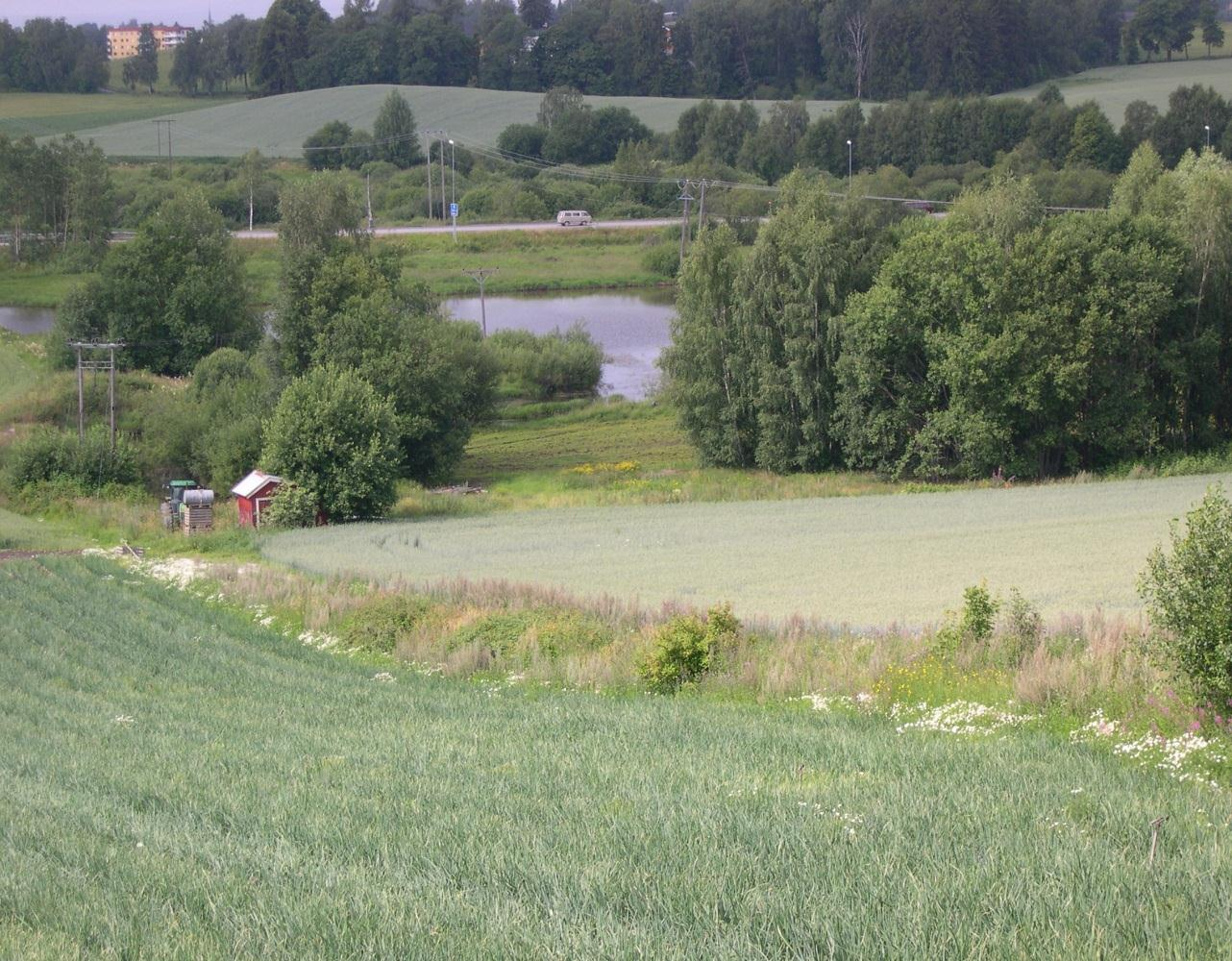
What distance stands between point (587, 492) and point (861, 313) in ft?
44.9

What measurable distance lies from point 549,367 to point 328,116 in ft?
335

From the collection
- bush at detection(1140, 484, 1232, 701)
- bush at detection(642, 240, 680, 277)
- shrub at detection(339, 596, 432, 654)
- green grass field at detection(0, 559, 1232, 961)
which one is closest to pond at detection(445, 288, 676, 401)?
bush at detection(642, 240, 680, 277)

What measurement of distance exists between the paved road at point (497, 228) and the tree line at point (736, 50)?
57.5 metres

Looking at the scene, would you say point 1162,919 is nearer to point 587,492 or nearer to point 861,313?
point 587,492

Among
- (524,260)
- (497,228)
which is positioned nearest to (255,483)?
(524,260)

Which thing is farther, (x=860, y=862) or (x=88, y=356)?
(x=88, y=356)

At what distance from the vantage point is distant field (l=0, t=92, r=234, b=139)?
524 ft

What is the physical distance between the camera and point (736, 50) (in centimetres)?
18725

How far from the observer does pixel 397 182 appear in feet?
447

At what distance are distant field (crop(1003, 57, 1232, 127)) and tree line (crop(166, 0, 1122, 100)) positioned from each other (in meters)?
6.90

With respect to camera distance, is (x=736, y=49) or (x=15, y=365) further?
(x=736, y=49)

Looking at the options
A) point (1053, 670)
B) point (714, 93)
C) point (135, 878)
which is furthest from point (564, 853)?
point (714, 93)

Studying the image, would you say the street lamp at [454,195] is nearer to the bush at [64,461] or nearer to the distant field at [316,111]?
the distant field at [316,111]

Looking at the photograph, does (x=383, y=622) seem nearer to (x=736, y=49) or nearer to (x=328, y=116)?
(x=328, y=116)
